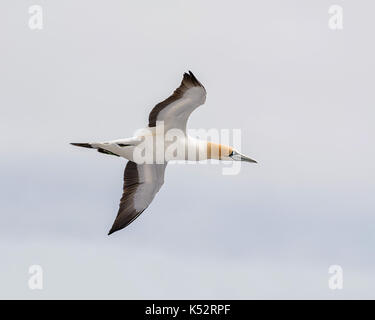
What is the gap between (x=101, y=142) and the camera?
3338cm

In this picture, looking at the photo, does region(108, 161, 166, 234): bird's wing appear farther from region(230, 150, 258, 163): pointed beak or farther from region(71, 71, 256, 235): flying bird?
region(230, 150, 258, 163): pointed beak

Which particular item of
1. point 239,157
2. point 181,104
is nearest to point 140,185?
point 239,157

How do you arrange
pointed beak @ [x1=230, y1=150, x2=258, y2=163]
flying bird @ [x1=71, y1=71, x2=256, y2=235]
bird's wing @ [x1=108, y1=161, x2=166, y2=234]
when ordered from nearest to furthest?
flying bird @ [x1=71, y1=71, x2=256, y2=235], pointed beak @ [x1=230, y1=150, x2=258, y2=163], bird's wing @ [x1=108, y1=161, x2=166, y2=234]

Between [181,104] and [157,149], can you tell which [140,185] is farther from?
[181,104]

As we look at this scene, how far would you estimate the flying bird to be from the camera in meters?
32.9

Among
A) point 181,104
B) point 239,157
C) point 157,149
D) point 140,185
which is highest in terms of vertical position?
point 181,104

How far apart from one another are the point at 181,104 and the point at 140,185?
3.76 m

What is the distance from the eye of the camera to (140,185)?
35.5 meters

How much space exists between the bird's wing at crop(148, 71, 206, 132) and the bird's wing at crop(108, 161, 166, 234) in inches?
90.7

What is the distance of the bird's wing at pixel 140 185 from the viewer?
3525 cm

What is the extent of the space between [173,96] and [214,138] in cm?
305

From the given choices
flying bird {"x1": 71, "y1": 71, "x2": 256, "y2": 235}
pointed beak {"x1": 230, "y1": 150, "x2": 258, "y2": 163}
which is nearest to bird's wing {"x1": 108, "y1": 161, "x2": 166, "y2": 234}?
flying bird {"x1": 71, "y1": 71, "x2": 256, "y2": 235}

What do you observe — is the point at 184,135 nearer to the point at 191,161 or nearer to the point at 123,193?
the point at 191,161
